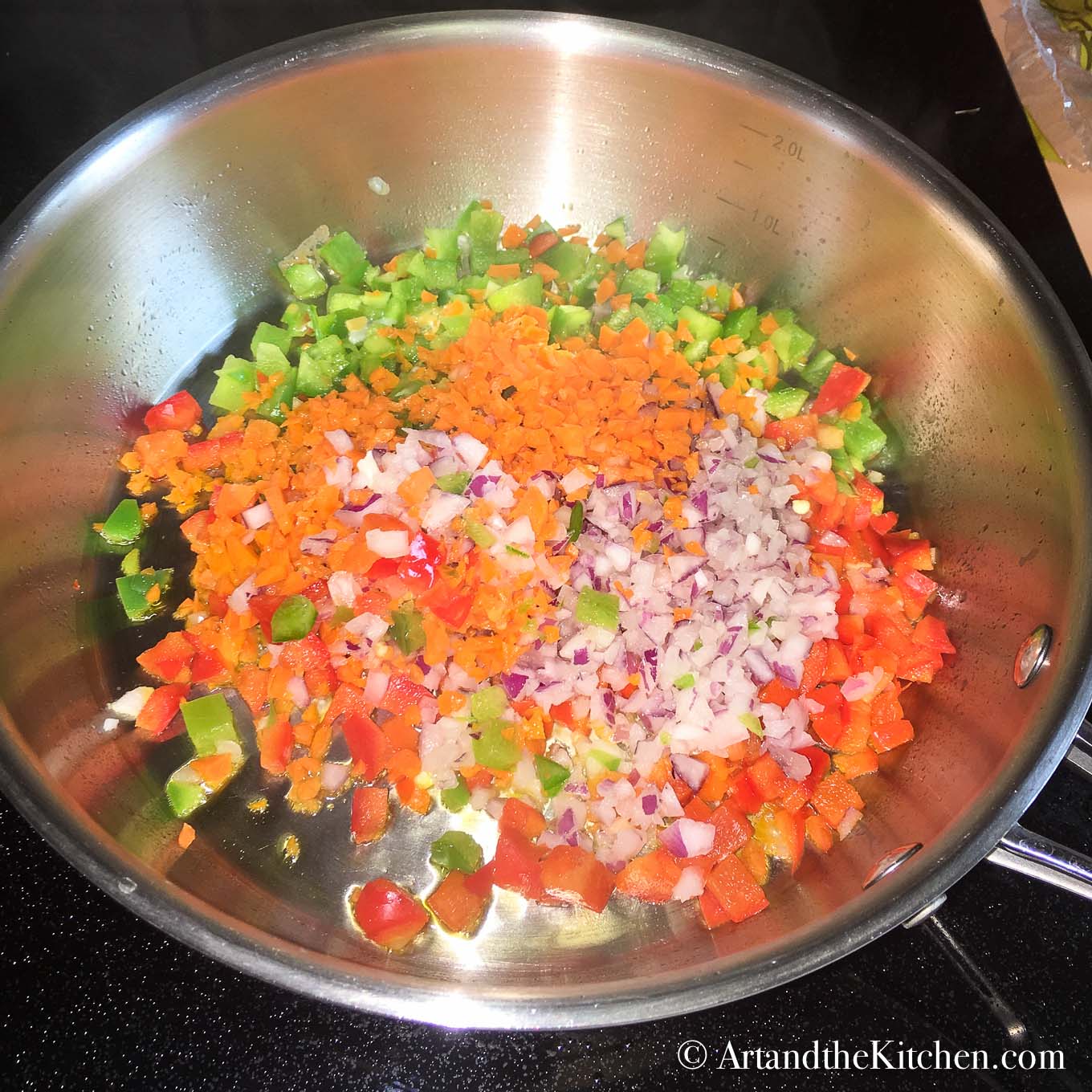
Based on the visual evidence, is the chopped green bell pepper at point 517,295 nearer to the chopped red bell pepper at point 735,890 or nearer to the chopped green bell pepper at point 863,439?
the chopped green bell pepper at point 863,439

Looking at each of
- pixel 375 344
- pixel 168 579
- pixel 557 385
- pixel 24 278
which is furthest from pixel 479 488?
pixel 24 278

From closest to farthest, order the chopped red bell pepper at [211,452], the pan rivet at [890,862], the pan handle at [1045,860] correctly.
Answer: the pan handle at [1045,860]
the pan rivet at [890,862]
the chopped red bell pepper at [211,452]

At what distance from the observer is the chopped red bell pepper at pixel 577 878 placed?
3.93 feet

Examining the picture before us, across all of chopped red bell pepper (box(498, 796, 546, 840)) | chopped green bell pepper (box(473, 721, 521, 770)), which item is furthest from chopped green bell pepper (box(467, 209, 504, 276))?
chopped red bell pepper (box(498, 796, 546, 840))

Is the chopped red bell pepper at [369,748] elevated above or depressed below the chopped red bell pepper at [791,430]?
below

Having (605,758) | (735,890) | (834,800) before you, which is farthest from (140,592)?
(834,800)

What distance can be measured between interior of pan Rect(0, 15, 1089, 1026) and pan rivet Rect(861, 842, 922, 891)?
24 mm

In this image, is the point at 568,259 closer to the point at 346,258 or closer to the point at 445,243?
the point at 445,243

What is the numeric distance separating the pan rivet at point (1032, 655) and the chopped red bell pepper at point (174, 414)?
145cm

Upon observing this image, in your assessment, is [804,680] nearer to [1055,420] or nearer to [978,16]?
[1055,420]

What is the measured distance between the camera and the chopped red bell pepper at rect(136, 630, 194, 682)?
4.46ft

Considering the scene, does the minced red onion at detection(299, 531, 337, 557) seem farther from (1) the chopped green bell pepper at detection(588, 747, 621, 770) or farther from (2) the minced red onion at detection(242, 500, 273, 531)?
(1) the chopped green bell pepper at detection(588, 747, 621, 770)

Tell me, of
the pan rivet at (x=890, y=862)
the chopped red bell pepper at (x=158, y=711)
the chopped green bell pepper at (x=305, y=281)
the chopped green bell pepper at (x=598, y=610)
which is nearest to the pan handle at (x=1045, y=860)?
the pan rivet at (x=890, y=862)

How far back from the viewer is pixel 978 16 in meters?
2.09
